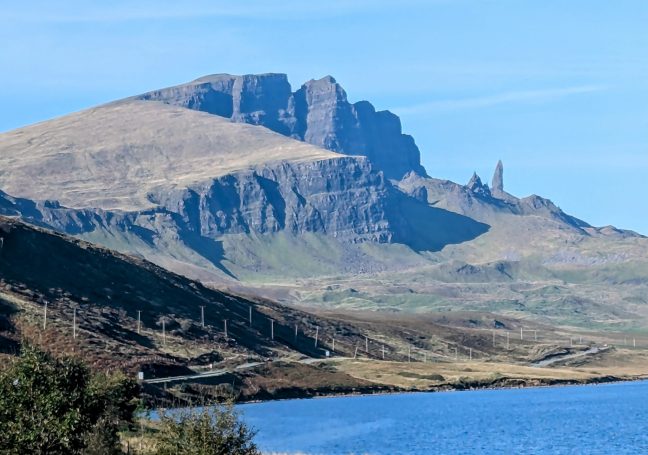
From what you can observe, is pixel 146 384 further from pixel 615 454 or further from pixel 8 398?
pixel 8 398

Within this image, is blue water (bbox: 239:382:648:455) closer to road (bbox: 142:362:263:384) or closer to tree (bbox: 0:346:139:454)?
road (bbox: 142:362:263:384)

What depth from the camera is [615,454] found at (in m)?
103

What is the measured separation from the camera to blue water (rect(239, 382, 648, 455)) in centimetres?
11125

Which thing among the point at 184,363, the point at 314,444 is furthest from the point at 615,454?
the point at 184,363

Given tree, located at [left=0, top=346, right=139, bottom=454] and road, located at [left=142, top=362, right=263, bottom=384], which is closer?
tree, located at [left=0, top=346, right=139, bottom=454]

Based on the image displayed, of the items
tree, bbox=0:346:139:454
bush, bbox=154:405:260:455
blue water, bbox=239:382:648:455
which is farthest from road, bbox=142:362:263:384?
bush, bbox=154:405:260:455

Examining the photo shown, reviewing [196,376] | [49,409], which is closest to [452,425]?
[196,376]

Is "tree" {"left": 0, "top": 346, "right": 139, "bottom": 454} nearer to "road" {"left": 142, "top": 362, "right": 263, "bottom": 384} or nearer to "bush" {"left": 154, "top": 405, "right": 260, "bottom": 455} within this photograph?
"bush" {"left": 154, "top": 405, "right": 260, "bottom": 455}

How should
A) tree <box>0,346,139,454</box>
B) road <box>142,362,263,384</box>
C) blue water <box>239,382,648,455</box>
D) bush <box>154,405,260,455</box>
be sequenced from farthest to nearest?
road <box>142,362,263,384</box> < blue water <box>239,382,648,455</box> < tree <box>0,346,139,454</box> < bush <box>154,405,260,455</box>

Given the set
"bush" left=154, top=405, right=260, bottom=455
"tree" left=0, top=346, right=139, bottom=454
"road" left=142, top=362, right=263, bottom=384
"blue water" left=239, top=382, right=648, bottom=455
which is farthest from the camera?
"road" left=142, top=362, right=263, bottom=384

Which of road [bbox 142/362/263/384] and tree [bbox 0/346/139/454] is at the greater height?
tree [bbox 0/346/139/454]

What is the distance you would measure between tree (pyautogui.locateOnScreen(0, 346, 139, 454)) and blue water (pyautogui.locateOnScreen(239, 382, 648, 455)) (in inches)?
1612

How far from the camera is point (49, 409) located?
55156 mm

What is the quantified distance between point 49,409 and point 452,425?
3439 inches
